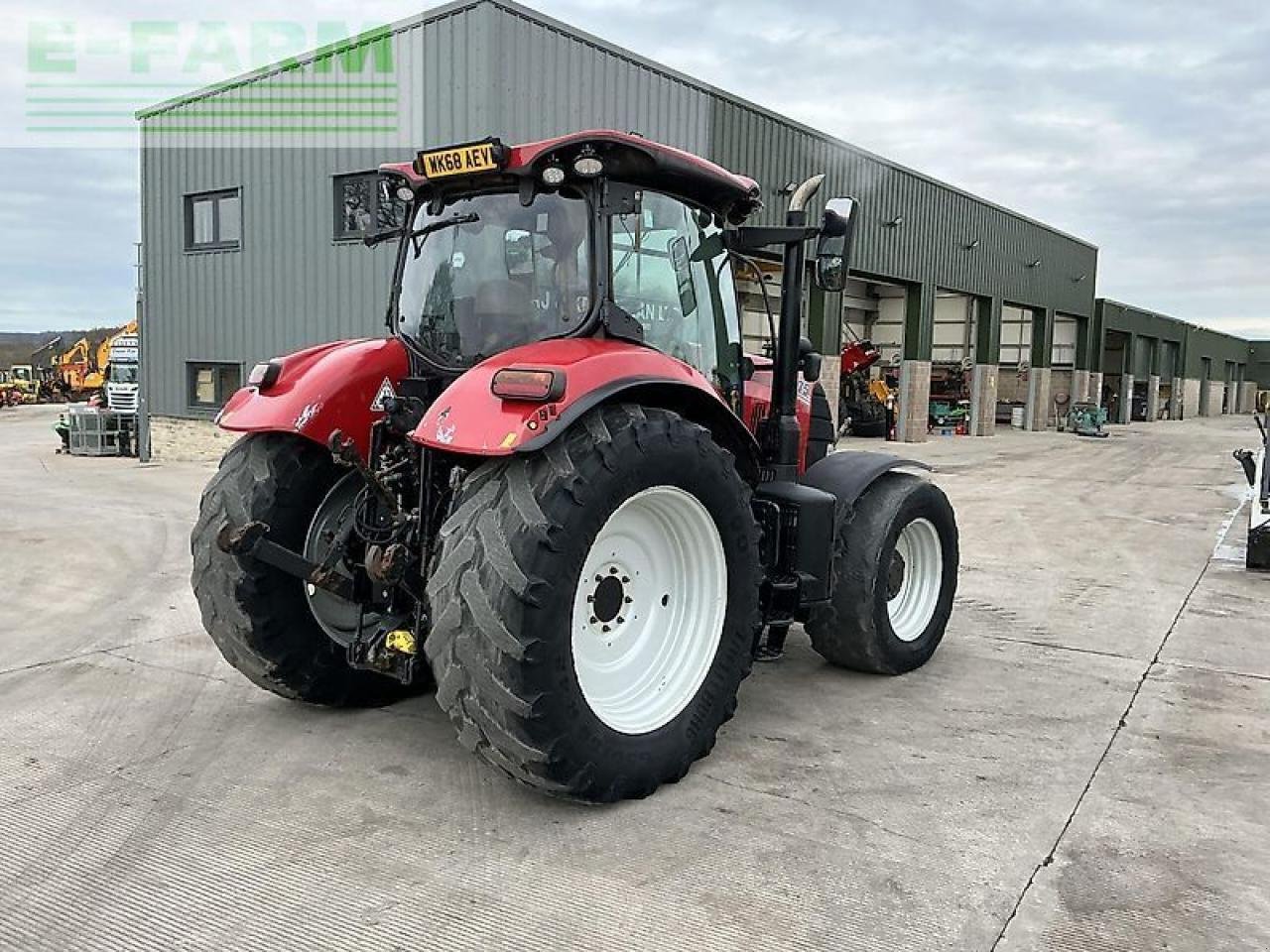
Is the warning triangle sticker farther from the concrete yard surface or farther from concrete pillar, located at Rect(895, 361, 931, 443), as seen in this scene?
concrete pillar, located at Rect(895, 361, 931, 443)

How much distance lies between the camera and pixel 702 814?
349 centimetres

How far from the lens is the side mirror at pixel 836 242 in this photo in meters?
4.45

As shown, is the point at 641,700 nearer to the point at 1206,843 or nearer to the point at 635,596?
the point at 635,596

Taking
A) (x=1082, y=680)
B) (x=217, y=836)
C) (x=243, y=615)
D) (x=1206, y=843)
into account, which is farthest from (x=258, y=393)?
(x=1082, y=680)

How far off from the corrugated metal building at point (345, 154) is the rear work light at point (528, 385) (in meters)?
9.42

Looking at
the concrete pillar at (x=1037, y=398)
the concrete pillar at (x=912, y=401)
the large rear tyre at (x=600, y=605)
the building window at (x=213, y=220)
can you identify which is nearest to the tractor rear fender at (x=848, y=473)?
the large rear tyre at (x=600, y=605)

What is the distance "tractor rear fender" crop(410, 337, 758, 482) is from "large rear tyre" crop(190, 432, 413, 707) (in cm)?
96

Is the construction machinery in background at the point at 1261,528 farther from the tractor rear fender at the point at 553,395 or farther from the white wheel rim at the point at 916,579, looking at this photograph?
the tractor rear fender at the point at 553,395

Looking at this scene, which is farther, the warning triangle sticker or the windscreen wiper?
the warning triangle sticker

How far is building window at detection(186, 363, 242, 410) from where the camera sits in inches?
648

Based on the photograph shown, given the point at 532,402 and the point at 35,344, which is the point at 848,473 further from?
the point at 35,344

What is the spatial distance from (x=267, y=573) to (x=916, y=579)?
3352 millimetres

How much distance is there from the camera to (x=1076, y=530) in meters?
10.8

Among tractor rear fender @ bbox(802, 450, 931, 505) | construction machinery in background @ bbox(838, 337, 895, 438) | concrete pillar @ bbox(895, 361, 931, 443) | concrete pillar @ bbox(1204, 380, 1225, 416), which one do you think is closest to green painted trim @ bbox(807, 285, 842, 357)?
construction machinery in background @ bbox(838, 337, 895, 438)
